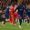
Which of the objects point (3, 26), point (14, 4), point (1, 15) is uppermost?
point (14, 4)

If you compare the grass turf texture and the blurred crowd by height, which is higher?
the blurred crowd

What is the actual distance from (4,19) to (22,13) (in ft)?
0.61

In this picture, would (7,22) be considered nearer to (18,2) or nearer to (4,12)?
(4,12)

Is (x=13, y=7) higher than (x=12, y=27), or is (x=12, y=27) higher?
(x=13, y=7)

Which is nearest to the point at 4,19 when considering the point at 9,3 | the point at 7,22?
the point at 7,22

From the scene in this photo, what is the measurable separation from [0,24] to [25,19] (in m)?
0.25

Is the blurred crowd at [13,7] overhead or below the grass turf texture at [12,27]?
overhead

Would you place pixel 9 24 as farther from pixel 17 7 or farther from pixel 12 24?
pixel 17 7

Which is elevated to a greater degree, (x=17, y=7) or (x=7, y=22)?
(x=17, y=7)

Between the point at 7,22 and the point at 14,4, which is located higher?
the point at 14,4

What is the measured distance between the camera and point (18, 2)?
1417 mm

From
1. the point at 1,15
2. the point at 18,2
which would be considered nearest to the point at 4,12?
the point at 1,15

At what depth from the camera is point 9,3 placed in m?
1.42

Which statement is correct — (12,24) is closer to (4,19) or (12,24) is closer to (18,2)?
(4,19)
